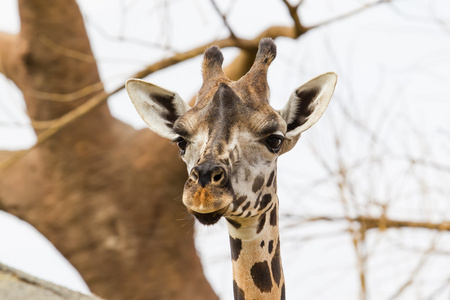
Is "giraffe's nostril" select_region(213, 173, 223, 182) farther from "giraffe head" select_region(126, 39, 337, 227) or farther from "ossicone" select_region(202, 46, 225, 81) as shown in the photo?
"ossicone" select_region(202, 46, 225, 81)

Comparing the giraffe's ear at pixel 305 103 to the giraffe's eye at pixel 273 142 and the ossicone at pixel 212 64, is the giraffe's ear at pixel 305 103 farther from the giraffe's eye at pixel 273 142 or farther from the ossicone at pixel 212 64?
the ossicone at pixel 212 64

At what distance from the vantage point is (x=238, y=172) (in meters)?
2.93

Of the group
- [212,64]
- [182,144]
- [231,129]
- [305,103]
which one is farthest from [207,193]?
[212,64]

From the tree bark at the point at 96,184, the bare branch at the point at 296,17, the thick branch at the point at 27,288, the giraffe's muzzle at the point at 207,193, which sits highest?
the giraffe's muzzle at the point at 207,193

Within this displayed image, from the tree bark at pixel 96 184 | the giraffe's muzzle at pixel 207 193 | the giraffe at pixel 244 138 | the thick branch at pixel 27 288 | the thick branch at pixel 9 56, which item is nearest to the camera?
the thick branch at pixel 27 288

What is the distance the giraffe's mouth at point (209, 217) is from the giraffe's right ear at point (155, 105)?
834 millimetres

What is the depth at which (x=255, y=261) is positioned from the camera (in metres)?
A: 3.19

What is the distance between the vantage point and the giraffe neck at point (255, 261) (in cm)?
318

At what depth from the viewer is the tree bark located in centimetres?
789

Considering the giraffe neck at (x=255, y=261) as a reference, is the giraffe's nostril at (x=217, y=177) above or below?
above

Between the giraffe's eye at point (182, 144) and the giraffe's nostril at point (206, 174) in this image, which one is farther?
the giraffe's eye at point (182, 144)

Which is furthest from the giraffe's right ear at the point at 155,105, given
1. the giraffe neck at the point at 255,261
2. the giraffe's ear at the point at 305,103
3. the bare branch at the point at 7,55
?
the bare branch at the point at 7,55

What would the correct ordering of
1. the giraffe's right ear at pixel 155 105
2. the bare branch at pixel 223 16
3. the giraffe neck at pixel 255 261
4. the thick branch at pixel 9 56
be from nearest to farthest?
1. the giraffe neck at pixel 255 261
2. the giraffe's right ear at pixel 155 105
3. the bare branch at pixel 223 16
4. the thick branch at pixel 9 56

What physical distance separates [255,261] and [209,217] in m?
0.60
